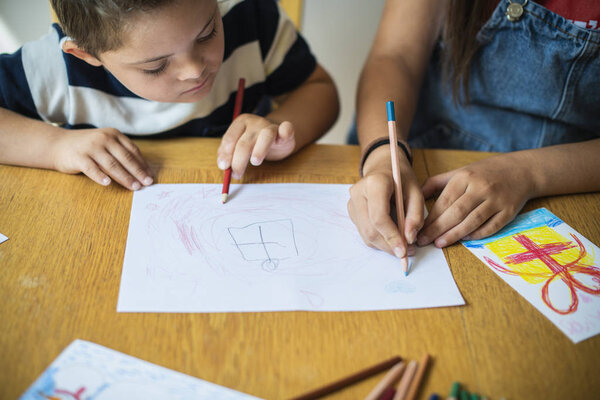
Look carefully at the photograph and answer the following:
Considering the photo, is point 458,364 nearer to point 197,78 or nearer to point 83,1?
point 197,78

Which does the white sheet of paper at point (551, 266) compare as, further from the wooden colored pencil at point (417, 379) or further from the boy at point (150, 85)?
the boy at point (150, 85)

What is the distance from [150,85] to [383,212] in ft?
1.17

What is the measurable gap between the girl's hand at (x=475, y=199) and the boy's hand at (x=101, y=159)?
0.38 m

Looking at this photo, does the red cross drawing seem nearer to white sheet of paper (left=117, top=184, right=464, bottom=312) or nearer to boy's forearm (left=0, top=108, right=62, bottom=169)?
white sheet of paper (left=117, top=184, right=464, bottom=312)

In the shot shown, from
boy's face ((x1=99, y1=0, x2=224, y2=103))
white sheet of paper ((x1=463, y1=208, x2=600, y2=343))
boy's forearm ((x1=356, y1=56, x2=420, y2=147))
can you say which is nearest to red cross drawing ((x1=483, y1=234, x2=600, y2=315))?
white sheet of paper ((x1=463, y1=208, x2=600, y2=343))

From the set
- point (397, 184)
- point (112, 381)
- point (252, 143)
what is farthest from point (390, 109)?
point (112, 381)

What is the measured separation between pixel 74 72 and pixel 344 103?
1.06 m

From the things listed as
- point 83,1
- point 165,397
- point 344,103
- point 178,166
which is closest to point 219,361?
point 165,397

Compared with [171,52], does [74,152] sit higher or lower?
lower

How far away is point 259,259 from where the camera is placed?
0.46 metres

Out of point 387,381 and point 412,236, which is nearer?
point 387,381

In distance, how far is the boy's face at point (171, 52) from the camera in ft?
1.61

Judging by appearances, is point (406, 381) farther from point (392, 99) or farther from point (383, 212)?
point (392, 99)

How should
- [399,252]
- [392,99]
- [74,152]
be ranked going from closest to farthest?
[399,252] < [74,152] < [392,99]
